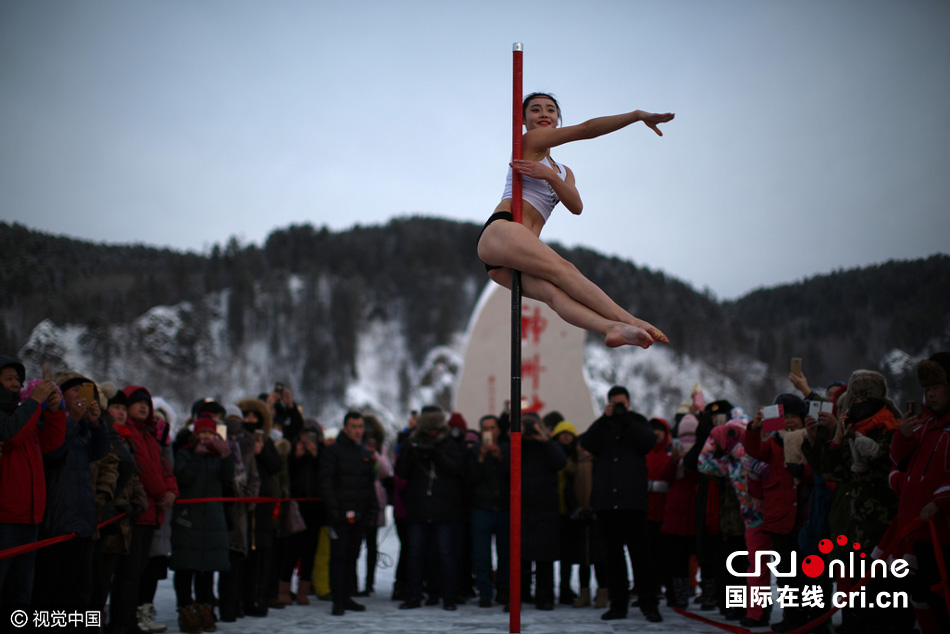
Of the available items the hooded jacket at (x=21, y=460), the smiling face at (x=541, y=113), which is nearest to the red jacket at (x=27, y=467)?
the hooded jacket at (x=21, y=460)

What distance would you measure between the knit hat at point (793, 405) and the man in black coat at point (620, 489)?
1.29 meters

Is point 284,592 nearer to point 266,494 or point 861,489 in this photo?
point 266,494

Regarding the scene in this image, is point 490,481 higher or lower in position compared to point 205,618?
higher

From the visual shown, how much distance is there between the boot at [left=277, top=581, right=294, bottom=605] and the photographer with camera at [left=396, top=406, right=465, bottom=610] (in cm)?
122

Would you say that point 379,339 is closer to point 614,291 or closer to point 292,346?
point 292,346

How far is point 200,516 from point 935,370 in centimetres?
543

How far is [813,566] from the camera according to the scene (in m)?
6.03

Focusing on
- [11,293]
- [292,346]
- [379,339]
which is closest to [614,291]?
[379,339]

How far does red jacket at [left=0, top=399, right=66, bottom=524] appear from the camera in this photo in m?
4.85

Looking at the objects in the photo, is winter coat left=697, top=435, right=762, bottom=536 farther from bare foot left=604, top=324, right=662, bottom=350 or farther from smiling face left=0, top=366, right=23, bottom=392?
smiling face left=0, top=366, right=23, bottom=392

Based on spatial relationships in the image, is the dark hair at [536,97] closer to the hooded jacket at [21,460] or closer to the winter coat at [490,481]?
the hooded jacket at [21,460]

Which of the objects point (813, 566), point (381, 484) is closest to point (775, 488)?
point (813, 566)

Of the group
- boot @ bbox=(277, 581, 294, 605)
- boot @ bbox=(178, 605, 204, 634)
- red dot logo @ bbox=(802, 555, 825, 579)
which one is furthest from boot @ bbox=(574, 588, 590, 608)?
boot @ bbox=(178, 605, 204, 634)

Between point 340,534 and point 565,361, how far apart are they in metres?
11.6
